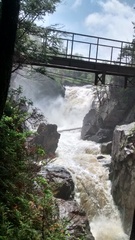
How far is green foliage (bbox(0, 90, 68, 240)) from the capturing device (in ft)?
13.8

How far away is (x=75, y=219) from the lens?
7.34 meters

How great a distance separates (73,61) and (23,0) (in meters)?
4.87

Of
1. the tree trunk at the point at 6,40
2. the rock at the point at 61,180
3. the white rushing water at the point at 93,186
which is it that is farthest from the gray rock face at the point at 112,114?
the tree trunk at the point at 6,40

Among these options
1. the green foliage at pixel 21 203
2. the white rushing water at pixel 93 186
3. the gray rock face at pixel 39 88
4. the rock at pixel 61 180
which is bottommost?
the white rushing water at pixel 93 186

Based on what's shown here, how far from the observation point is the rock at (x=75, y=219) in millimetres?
6710

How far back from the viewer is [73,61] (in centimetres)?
1349

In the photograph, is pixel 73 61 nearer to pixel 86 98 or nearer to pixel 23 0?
pixel 23 0

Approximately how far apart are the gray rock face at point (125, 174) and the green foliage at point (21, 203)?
8.08 m

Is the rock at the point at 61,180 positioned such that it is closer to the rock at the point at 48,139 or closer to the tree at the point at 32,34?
the tree at the point at 32,34

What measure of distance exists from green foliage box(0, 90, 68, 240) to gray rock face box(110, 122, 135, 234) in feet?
26.5

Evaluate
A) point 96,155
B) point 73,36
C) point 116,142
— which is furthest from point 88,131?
point 73,36

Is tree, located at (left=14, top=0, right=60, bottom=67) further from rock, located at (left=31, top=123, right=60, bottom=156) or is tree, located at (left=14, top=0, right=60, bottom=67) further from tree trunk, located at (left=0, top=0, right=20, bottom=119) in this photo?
rock, located at (left=31, top=123, right=60, bottom=156)

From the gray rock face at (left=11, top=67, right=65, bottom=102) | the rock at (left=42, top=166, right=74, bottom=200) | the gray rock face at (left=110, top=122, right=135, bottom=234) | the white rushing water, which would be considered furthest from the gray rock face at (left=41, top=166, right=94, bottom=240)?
the gray rock face at (left=11, top=67, right=65, bottom=102)

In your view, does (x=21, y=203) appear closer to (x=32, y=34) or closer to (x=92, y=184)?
(x=32, y=34)
